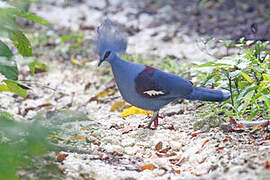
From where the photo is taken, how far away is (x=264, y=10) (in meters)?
7.27

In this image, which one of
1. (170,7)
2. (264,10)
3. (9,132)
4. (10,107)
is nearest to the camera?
(9,132)

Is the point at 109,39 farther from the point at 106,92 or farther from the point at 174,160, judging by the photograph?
the point at 106,92

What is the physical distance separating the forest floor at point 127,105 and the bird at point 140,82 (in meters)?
0.22

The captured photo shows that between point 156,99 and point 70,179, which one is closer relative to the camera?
point 70,179

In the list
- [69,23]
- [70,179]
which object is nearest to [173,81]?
[70,179]

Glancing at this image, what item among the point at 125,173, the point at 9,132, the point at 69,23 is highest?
the point at 69,23

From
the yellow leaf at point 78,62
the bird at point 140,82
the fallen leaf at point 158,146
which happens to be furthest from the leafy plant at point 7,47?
the yellow leaf at point 78,62

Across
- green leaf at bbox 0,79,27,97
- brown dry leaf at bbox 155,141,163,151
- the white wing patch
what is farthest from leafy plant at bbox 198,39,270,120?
green leaf at bbox 0,79,27,97

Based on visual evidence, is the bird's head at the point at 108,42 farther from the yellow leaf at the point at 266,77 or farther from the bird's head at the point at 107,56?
the yellow leaf at the point at 266,77

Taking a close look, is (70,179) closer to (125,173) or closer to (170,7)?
(125,173)

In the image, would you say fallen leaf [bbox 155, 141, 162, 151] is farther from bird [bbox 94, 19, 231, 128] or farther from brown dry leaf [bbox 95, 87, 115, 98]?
brown dry leaf [bbox 95, 87, 115, 98]

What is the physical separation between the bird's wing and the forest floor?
299 millimetres

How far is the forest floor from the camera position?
8.01 ft

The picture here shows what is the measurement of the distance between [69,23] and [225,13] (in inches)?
112
